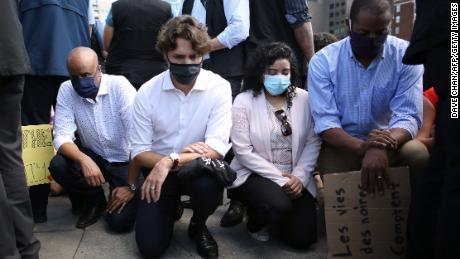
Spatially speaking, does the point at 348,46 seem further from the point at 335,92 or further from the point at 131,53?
the point at 131,53

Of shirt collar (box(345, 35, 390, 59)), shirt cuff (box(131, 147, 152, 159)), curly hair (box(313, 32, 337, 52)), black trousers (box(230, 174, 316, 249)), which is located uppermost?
shirt collar (box(345, 35, 390, 59))


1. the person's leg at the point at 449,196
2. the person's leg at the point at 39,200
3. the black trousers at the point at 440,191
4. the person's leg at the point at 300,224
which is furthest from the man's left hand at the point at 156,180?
the person's leg at the point at 449,196

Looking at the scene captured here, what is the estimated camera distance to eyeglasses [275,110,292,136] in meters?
2.68

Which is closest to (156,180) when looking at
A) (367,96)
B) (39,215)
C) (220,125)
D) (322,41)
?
(220,125)

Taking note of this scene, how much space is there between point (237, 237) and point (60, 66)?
5.87ft

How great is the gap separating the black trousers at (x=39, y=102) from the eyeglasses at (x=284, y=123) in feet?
5.37

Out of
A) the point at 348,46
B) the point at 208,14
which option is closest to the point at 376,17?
the point at 348,46

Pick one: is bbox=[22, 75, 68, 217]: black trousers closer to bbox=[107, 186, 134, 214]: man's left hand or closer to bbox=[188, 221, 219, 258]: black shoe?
bbox=[107, 186, 134, 214]: man's left hand

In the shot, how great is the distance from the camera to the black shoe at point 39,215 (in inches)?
113

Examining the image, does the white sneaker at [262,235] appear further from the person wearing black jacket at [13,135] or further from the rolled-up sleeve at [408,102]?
the person wearing black jacket at [13,135]

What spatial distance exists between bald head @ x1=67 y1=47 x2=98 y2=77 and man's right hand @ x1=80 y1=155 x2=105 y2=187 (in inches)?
23.0

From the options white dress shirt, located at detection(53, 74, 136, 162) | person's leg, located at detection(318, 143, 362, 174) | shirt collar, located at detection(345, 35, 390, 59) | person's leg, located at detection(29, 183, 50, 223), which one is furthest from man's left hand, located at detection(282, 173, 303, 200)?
person's leg, located at detection(29, 183, 50, 223)

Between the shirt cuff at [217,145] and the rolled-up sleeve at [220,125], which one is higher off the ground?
the rolled-up sleeve at [220,125]

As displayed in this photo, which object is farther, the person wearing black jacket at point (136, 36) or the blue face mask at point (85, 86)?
the person wearing black jacket at point (136, 36)
